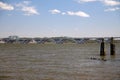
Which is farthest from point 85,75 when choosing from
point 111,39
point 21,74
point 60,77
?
point 111,39

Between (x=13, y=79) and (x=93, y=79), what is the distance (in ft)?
14.3

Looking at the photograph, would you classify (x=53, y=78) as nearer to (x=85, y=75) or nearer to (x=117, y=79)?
(x=85, y=75)

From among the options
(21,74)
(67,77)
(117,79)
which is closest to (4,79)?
(21,74)

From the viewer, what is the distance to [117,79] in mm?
18141

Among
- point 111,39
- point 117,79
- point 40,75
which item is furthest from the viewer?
point 111,39

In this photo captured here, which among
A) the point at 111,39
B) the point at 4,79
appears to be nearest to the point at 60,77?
the point at 4,79

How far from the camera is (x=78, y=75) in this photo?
20047 mm

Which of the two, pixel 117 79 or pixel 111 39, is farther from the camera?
pixel 111 39

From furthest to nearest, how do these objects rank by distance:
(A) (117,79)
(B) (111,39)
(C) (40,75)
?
(B) (111,39) < (C) (40,75) < (A) (117,79)

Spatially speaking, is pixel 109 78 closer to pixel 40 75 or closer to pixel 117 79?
pixel 117 79

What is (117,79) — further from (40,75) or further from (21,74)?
(21,74)

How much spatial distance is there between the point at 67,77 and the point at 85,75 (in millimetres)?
1385

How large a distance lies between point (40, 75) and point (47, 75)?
43cm

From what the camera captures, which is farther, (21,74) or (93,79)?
(21,74)
